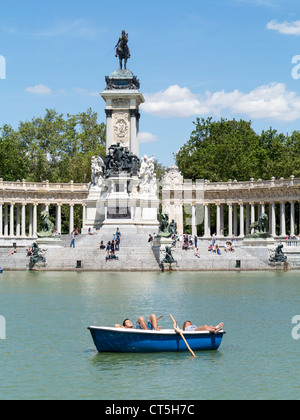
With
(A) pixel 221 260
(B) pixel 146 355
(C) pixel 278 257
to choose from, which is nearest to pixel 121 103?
(A) pixel 221 260

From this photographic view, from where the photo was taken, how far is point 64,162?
118 metres

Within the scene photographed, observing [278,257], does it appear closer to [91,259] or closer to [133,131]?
[91,259]

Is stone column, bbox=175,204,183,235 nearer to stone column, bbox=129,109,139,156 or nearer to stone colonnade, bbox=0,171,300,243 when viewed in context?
stone colonnade, bbox=0,171,300,243

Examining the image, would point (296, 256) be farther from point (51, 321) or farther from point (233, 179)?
point (233, 179)

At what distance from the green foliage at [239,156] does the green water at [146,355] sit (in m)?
62.1

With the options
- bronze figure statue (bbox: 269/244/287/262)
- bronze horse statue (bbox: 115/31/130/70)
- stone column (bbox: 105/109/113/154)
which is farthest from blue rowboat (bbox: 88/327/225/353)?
bronze horse statue (bbox: 115/31/130/70)

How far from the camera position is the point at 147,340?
2341 cm

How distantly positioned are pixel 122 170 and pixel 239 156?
33067 millimetres

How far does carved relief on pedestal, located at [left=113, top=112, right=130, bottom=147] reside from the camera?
269ft

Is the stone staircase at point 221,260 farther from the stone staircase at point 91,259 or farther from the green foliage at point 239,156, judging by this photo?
the green foliage at point 239,156

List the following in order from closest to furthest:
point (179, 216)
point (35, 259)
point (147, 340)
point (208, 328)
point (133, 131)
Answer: point (147, 340), point (208, 328), point (35, 259), point (133, 131), point (179, 216)

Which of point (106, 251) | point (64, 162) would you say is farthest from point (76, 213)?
point (106, 251)

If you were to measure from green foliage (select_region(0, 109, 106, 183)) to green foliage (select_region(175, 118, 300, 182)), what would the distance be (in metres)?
13.7
